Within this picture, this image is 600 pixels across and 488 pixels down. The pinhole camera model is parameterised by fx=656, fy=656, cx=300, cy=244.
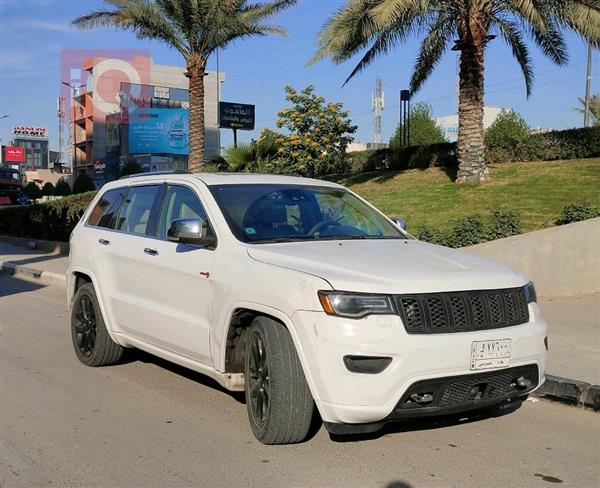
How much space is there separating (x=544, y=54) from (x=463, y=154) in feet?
14.1

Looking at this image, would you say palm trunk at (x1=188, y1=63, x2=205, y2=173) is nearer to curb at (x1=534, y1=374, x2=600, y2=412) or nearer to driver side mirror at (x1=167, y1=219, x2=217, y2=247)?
driver side mirror at (x1=167, y1=219, x2=217, y2=247)

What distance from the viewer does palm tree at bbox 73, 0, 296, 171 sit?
66.3 ft

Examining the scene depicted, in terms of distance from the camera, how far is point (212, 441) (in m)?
4.63

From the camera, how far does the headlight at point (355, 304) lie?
3.86m

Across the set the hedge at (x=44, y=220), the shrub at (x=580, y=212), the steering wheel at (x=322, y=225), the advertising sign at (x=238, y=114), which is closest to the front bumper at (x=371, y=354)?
the steering wheel at (x=322, y=225)

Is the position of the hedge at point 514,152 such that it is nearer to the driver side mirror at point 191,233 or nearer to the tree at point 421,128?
the driver side mirror at point 191,233

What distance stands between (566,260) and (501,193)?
5.56 m

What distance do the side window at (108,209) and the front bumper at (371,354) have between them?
132 inches

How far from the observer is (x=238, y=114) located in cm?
6091

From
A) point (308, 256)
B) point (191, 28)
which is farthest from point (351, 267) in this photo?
point (191, 28)

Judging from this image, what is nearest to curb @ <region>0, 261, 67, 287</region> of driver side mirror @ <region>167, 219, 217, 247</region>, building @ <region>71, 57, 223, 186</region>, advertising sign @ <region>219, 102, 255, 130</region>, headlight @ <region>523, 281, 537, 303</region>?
driver side mirror @ <region>167, 219, 217, 247</region>

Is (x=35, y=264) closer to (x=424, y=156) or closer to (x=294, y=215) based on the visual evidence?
(x=424, y=156)

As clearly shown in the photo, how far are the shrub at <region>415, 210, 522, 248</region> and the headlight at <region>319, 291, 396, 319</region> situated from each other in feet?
24.2

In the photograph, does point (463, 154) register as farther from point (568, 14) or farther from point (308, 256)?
point (308, 256)
